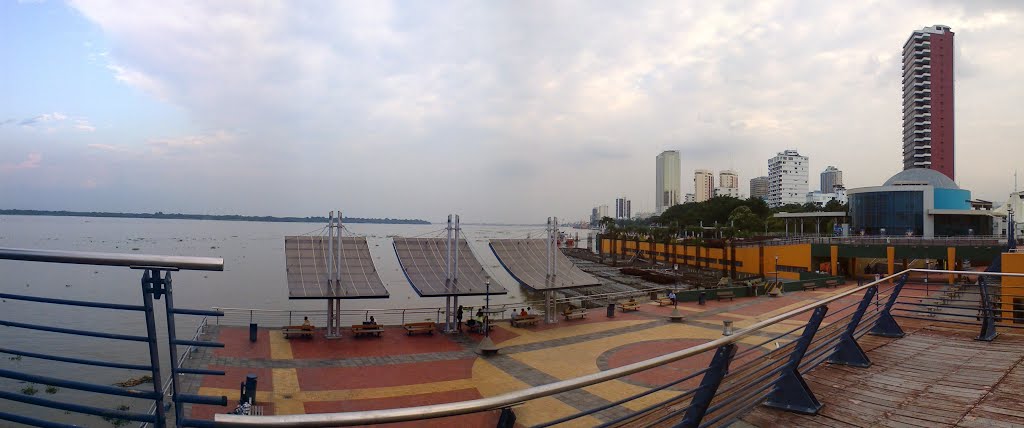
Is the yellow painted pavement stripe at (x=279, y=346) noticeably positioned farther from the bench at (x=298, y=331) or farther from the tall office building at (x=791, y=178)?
the tall office building at (x=791, y=178)

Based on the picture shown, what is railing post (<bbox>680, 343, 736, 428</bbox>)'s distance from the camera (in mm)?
2955

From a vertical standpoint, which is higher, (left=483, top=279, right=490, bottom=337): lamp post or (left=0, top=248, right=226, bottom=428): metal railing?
(left=0, top=248, right=226, bottom=428): metal railing

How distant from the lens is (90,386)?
251 cm

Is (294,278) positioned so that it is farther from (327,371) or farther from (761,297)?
(761,297)

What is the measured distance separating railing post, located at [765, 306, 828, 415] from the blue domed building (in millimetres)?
49516

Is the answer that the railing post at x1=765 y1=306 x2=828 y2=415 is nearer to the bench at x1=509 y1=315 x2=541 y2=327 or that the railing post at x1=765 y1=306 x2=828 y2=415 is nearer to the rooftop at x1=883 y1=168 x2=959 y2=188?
the bench at x1=509 y1=315 x2=541 y2=327

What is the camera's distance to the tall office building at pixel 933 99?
91250 millimetres

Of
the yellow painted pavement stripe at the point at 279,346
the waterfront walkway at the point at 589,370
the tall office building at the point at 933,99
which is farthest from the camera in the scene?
the tall office building at the point at 933,99

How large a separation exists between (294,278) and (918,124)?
367ft

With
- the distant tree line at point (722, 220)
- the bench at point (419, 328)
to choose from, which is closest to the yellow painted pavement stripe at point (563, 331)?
the bench at point (419, 328)

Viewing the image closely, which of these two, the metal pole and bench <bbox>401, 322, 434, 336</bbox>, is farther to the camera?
bench <bbox>401, 322, 434, 336</bbox>

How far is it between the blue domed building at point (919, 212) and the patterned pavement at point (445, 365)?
112 feet

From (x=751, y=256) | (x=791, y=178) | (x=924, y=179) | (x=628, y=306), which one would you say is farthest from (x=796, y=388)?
(x=791, y=178)

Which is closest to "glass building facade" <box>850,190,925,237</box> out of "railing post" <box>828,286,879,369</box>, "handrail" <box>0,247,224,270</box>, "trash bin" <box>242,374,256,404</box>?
"railing post" <box>828,286,879,369</box>
